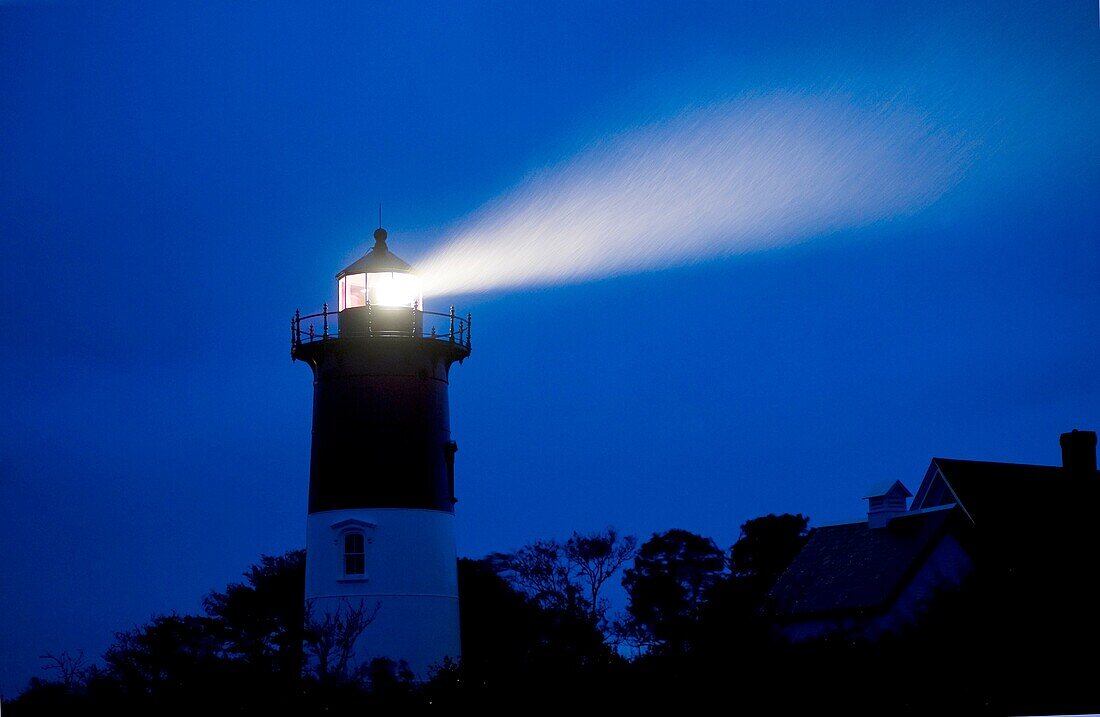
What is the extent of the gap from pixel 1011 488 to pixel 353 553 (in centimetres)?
703

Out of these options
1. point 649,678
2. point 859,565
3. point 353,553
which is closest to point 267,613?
point 353,553

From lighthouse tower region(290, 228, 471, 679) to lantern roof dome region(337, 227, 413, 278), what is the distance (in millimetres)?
15

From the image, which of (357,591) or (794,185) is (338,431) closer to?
(357,591)

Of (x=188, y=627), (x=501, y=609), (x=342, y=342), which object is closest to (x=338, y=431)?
(x=342, y=342)

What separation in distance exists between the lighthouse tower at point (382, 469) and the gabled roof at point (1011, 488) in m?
5.46

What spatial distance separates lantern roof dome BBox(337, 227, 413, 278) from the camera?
18.8 meters

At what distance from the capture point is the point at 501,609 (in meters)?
24.4

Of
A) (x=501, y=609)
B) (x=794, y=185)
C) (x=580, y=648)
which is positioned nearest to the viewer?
(x=580, y=648)

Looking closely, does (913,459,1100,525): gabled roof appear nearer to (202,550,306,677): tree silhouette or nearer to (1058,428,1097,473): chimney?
(1058,428,1097,473): chimney

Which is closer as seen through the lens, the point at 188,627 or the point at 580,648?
the point at 580,648

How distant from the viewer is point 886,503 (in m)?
20.0

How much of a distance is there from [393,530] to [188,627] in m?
2.35

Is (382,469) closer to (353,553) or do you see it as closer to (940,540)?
(353,553)

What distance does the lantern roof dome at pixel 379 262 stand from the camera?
18844 millimetres
